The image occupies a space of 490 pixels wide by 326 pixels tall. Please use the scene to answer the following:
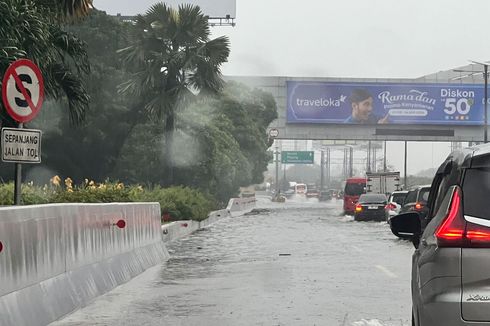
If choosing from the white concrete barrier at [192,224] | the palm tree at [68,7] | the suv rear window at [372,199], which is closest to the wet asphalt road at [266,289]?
the white concrete barrier at [192,224]

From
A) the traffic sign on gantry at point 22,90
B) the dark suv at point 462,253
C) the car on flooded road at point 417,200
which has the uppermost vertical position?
the traffic sign on gantry at point 22,90

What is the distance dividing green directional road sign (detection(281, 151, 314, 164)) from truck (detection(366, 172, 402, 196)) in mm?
79686

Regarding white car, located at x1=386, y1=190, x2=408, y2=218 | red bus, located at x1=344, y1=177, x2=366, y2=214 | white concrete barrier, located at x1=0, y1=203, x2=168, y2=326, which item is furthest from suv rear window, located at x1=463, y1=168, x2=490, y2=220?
red bus, located at x1=344, y1=177, x2=366, y2=214

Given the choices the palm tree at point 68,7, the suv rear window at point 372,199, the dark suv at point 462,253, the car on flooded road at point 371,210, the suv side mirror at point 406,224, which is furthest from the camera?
the suv rear window at point 372,199

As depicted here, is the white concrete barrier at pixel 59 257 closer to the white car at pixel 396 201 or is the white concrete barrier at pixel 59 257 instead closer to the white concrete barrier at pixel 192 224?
the white concrete barrier at pixel 192 224

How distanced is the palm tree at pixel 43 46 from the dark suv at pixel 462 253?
37.7 feet

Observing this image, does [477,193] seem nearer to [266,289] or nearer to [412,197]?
[266,289]

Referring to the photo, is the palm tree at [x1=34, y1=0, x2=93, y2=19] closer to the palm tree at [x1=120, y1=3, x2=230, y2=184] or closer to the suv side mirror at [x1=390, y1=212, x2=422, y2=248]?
the suv side mirror at [x1=390, y1=212, x2=422, y2=248]

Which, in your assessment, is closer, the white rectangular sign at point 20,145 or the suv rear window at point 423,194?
the white rectangular sign at point 20,145

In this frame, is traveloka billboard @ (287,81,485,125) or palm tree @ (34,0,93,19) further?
traveloka billboard @ (287,81,485,125)

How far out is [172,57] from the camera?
35.8m

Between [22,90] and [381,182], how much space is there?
50237 mm

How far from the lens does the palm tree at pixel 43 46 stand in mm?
15383

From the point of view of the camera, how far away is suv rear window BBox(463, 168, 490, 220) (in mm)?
4992
